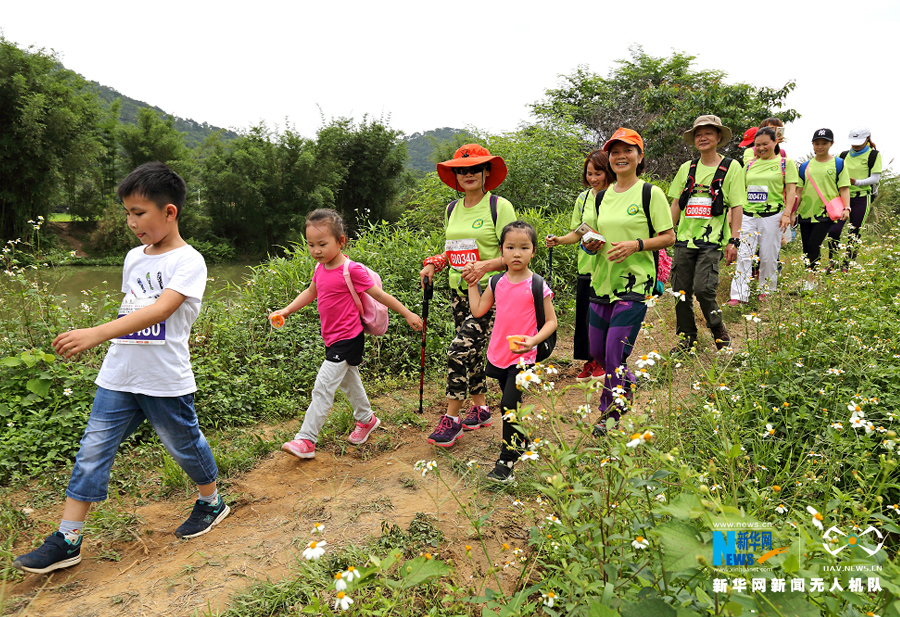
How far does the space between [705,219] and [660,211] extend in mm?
1599

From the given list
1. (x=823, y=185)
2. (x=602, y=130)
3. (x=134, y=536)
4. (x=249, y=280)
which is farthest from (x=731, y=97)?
(x=134, y=536)

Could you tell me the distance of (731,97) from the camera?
17766 millimetres

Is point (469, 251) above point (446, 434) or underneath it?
above

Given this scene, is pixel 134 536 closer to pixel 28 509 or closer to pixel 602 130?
pixel 28 509

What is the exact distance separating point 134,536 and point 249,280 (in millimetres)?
3643

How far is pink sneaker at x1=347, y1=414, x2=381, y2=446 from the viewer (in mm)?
3664

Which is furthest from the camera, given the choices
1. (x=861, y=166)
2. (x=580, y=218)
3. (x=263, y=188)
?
(x=263, y=188)

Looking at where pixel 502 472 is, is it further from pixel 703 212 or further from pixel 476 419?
pixel 703 212

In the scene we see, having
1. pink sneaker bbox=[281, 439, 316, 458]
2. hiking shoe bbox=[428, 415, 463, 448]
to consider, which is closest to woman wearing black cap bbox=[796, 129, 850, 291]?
hiking shoe bbox=[428, 415, 463, 448]

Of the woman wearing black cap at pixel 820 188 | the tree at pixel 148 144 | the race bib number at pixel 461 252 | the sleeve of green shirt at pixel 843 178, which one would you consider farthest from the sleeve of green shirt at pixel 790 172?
the tree at pixel 148 144

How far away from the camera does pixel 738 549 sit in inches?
45.5

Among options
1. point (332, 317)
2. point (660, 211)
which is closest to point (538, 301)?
point (660, 211)

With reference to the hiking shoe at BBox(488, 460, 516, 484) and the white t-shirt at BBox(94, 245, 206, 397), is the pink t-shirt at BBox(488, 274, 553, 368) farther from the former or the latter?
the white t-shirt at BBox(94, 245, 206, 397)

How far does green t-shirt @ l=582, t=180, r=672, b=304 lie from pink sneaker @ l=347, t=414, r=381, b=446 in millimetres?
1888
